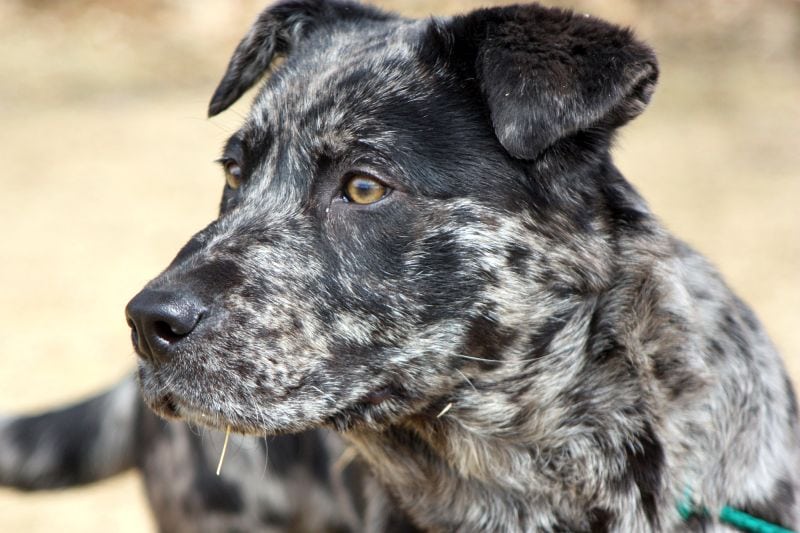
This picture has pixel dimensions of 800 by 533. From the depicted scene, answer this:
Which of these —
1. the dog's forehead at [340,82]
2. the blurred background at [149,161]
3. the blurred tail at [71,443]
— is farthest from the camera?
the blurred background at [149,161]

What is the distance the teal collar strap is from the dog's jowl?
24 mm

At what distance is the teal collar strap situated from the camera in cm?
310

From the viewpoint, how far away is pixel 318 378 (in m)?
2.93

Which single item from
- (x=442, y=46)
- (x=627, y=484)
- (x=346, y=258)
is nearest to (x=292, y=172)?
(x=346, y=258)

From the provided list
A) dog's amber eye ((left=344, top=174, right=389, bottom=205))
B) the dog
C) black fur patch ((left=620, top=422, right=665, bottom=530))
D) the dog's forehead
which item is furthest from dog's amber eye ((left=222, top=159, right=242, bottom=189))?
black fur patch ((left=620, top=422, right=665, bottom=530))

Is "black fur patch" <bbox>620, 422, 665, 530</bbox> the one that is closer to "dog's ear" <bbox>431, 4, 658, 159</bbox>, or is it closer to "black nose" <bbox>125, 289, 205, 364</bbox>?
"dog's ear" <bbox>431, 4, 658, 159</bbox>

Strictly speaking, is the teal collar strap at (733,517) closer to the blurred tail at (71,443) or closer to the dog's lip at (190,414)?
the dog's lip at (190,414)

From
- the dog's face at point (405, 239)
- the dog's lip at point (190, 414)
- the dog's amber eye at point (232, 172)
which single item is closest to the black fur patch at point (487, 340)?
the dog's face at point (405, 239)

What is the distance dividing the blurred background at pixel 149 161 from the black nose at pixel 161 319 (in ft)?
6.69

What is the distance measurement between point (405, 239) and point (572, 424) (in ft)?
2.44

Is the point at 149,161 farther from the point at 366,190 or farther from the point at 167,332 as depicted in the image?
the point at 167,332

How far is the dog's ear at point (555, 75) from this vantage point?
2.89 meters

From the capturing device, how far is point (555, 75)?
2934 mm

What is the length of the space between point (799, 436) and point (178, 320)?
6.60 feet
